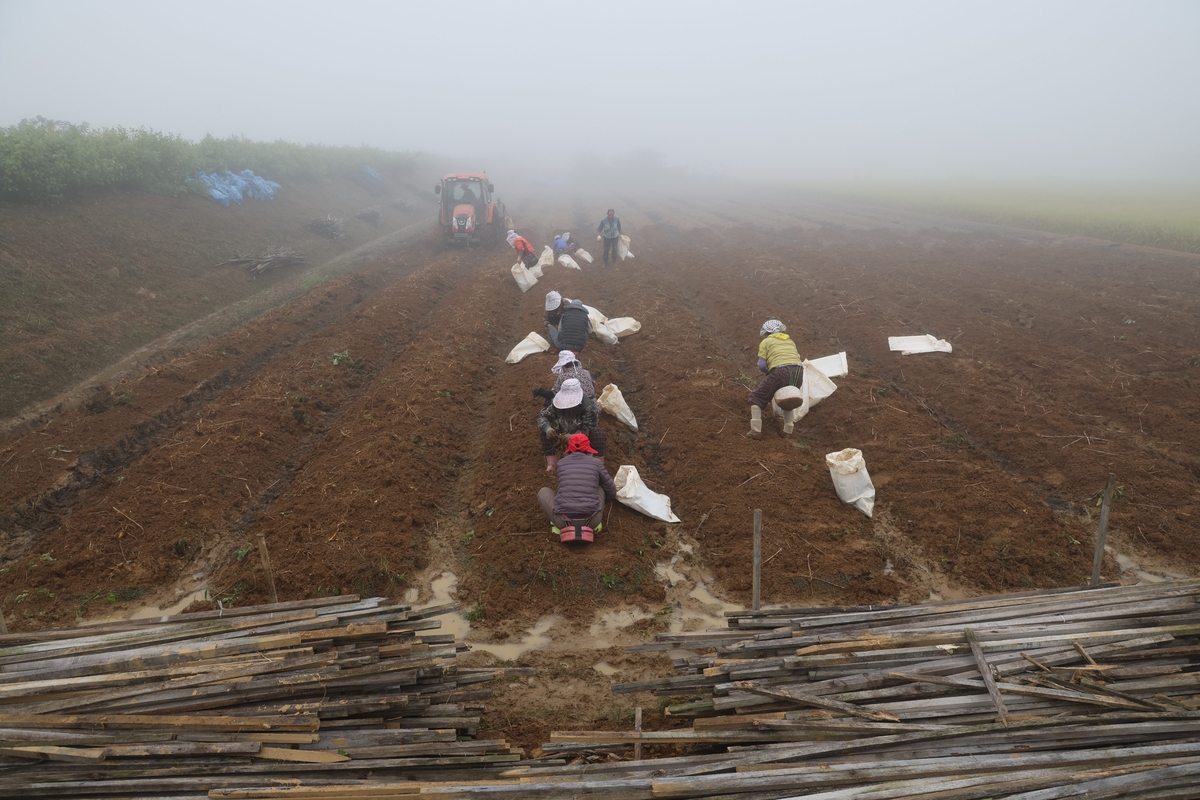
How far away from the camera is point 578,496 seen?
20.4 ft

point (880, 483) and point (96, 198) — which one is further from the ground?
point (96, 198)

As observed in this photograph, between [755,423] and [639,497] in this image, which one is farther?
[755,423]

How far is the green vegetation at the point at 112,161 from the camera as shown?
1541 cm

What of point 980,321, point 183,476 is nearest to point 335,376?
point 183,476

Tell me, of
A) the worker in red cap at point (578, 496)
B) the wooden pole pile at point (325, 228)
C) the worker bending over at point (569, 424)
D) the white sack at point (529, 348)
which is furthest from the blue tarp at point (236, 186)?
the worker in red cap at point (578, 496)

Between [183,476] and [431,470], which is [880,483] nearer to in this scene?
[431,470]

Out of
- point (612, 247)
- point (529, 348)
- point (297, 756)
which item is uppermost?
point (612, 247)

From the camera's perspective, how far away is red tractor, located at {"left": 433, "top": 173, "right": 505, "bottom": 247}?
69.8ft

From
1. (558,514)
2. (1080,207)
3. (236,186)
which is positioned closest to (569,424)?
(558,514)

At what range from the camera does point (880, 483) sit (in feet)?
24.2

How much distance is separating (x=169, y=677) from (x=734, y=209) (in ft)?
118

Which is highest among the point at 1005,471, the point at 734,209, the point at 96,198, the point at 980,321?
the point at 734,209

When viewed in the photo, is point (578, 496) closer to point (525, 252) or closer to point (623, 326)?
point (623, 326)

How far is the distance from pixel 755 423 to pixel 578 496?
311 centimetres
